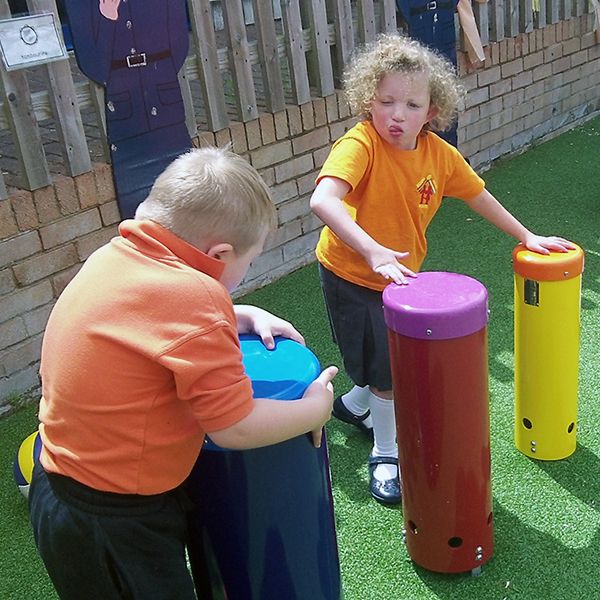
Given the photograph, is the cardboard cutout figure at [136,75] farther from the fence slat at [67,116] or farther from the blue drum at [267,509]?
A: the blue drum at [267,509]

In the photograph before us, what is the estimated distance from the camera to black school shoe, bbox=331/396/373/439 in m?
3.24

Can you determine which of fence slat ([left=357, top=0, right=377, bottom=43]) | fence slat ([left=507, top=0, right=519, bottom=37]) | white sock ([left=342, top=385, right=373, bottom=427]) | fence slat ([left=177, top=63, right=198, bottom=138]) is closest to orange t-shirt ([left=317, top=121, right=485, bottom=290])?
white sock ([left=342, top=385, right=373, bottom=427])

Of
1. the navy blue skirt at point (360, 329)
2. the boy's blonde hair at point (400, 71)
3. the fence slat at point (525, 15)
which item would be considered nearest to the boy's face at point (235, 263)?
the navy blue skirt at point (360, 329)

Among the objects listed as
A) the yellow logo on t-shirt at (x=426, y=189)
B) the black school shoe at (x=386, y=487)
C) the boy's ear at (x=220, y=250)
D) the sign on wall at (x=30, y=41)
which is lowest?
the black school shoe at (x=386, y=487)

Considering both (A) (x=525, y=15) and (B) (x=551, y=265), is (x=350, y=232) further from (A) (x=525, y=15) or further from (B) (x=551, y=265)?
(A) (x=525, y=15)

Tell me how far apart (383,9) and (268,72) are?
1.29 meters

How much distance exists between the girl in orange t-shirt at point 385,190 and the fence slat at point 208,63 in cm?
160

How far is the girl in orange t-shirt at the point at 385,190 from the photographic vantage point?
2.63 meters

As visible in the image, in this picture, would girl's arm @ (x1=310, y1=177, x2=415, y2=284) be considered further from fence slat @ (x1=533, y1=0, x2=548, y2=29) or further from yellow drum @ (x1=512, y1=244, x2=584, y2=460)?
fence slat @ (x1=533, y1=0, x2=548, y2=29)

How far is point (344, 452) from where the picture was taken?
316 cm

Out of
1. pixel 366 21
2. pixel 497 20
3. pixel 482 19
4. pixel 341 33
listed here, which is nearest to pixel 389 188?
pixel 341 33

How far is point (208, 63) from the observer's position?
4273 millimetres

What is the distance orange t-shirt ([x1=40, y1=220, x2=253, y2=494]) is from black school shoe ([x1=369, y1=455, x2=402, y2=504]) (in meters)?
1.34

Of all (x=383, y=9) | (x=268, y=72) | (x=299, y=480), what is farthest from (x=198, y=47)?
(x=299, y=480)
